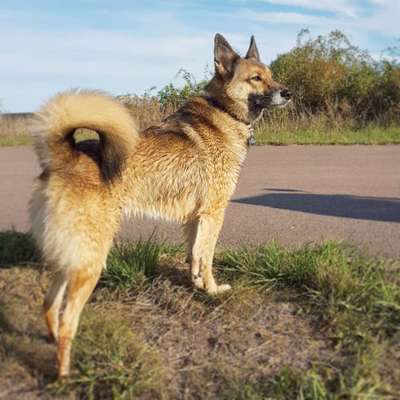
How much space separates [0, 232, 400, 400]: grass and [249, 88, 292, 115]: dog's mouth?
4.11 ft

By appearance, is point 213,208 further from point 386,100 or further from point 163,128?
point 386,100

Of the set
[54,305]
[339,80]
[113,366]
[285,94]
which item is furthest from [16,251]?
[339,80]

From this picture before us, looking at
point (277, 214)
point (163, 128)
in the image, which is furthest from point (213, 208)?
point (277, 214)

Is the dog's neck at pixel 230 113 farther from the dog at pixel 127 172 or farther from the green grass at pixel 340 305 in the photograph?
the green grass at pixel 340 305

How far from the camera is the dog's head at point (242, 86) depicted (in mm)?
4934

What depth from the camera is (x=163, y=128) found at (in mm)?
4508

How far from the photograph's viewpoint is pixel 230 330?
383cm

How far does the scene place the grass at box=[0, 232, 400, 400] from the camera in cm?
327

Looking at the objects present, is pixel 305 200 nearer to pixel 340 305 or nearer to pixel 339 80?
pixel 340 305

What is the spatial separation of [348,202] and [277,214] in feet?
3.86

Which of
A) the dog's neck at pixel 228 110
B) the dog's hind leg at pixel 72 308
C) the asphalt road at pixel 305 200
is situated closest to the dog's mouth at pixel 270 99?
the dog's neck at pixel 228 110

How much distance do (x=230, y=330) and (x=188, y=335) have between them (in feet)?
0.96

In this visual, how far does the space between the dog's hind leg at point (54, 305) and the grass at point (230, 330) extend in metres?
0.14

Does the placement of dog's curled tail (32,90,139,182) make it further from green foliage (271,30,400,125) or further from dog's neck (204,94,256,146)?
green foliage (271,30,400,125)
